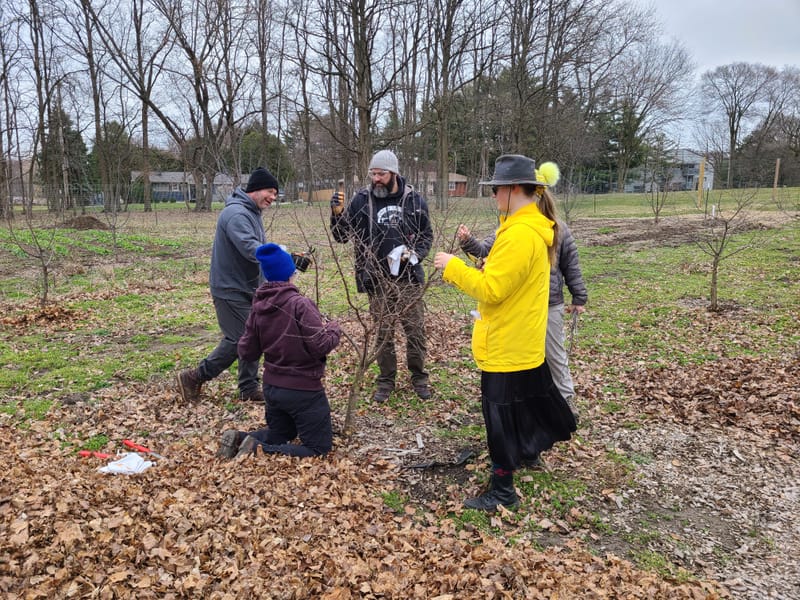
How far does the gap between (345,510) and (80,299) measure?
7.77 meters

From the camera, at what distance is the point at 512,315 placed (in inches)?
121

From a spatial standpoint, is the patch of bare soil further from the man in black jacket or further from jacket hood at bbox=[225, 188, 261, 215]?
jacket hood at bbox=[225, 188, 261, 215]

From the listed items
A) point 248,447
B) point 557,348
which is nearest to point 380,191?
point 557,348

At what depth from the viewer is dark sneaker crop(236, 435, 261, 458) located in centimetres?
373

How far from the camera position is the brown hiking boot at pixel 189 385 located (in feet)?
16.2

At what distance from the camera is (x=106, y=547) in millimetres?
2660

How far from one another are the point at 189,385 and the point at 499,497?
2953mm

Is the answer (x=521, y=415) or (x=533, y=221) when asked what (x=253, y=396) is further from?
(x=533, y=221)

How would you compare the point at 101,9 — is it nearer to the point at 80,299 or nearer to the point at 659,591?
the point at 80,299

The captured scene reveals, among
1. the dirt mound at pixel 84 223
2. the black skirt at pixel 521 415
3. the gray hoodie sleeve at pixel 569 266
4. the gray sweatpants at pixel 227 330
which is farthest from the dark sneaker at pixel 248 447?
the dirt mound at pixel 84 223

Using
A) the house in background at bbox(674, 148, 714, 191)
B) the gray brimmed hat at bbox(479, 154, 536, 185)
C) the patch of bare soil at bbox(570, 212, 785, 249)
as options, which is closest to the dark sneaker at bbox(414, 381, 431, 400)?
the gray brimmed hat at bbox(479, 154, 536, 185)

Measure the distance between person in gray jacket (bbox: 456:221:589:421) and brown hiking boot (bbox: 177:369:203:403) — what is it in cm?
267

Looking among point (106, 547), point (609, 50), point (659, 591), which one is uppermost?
point (609, 50)

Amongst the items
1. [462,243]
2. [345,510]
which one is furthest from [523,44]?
[345,510]
